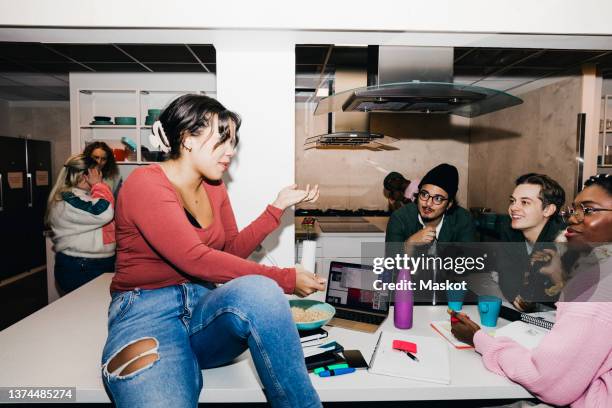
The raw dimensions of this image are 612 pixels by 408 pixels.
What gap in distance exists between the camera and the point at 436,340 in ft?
4.29

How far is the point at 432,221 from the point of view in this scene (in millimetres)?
2672

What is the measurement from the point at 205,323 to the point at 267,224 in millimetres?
520

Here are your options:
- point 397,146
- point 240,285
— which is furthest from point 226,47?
point 397,146

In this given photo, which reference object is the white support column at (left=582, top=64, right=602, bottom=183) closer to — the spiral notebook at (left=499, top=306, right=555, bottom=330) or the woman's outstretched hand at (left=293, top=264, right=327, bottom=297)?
the spiral notebook at (left=499, top=306, right=555, bottom=330)

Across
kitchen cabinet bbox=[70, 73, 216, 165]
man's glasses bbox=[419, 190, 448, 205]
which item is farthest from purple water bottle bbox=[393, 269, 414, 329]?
kitchen cabinet bbox=[70, 73, 216, 165]

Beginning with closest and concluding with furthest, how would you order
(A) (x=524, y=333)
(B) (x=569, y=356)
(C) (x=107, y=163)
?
(B) (x=569, y=356)
(A) (x=524, y=333)
(C) (x=107, y=163)

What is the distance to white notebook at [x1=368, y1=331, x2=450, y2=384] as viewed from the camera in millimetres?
1105

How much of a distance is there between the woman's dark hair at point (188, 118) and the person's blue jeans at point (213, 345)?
1.61 feet

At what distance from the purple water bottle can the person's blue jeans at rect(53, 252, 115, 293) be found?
2.10 metres

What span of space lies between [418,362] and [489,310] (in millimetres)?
435

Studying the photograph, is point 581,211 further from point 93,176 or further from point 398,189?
point 398,189

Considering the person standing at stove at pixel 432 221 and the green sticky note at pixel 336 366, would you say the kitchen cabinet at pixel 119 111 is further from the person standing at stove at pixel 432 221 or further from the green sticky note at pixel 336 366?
the green sticky note at pixel 336 366

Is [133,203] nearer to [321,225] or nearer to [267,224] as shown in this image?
[267,224]

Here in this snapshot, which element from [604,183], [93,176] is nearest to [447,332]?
[604,183]
